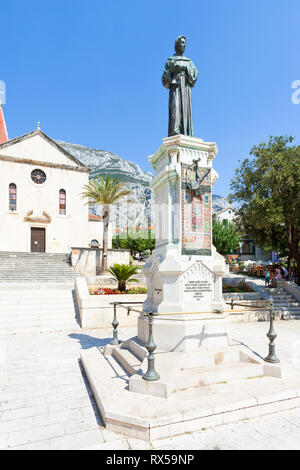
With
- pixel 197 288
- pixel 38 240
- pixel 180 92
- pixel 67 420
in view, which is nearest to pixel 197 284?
pixel 197 288

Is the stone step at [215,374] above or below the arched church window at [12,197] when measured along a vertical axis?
below

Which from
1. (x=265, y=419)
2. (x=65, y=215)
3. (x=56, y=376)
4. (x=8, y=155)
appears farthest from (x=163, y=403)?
(x=8, y=155)

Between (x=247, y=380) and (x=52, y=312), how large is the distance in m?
9.20

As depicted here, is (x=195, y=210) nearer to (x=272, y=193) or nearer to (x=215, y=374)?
(x=215, y=374)

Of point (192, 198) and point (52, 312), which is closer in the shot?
point (192, 198)

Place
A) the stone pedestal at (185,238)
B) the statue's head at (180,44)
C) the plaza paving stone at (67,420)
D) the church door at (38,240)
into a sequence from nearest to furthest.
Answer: the plaza paving stone at (67,420) < the stone pedestal at (185,238) < the statue's head at (180,44) < the church door at (38,240)

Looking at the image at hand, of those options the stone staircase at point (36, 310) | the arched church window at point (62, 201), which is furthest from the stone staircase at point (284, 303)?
the arched church window at point (62, 201)

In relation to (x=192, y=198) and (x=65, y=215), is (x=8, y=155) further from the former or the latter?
(x=192, y=198)

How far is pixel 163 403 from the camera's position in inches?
159

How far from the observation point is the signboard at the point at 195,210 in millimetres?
6062

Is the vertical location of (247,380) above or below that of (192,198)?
below

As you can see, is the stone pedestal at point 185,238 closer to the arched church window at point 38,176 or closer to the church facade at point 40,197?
the church facade at point 40,197

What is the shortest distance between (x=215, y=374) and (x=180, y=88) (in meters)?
6.35

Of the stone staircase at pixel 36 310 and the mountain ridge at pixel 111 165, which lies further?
the mountain ridge at pixel 111 165
